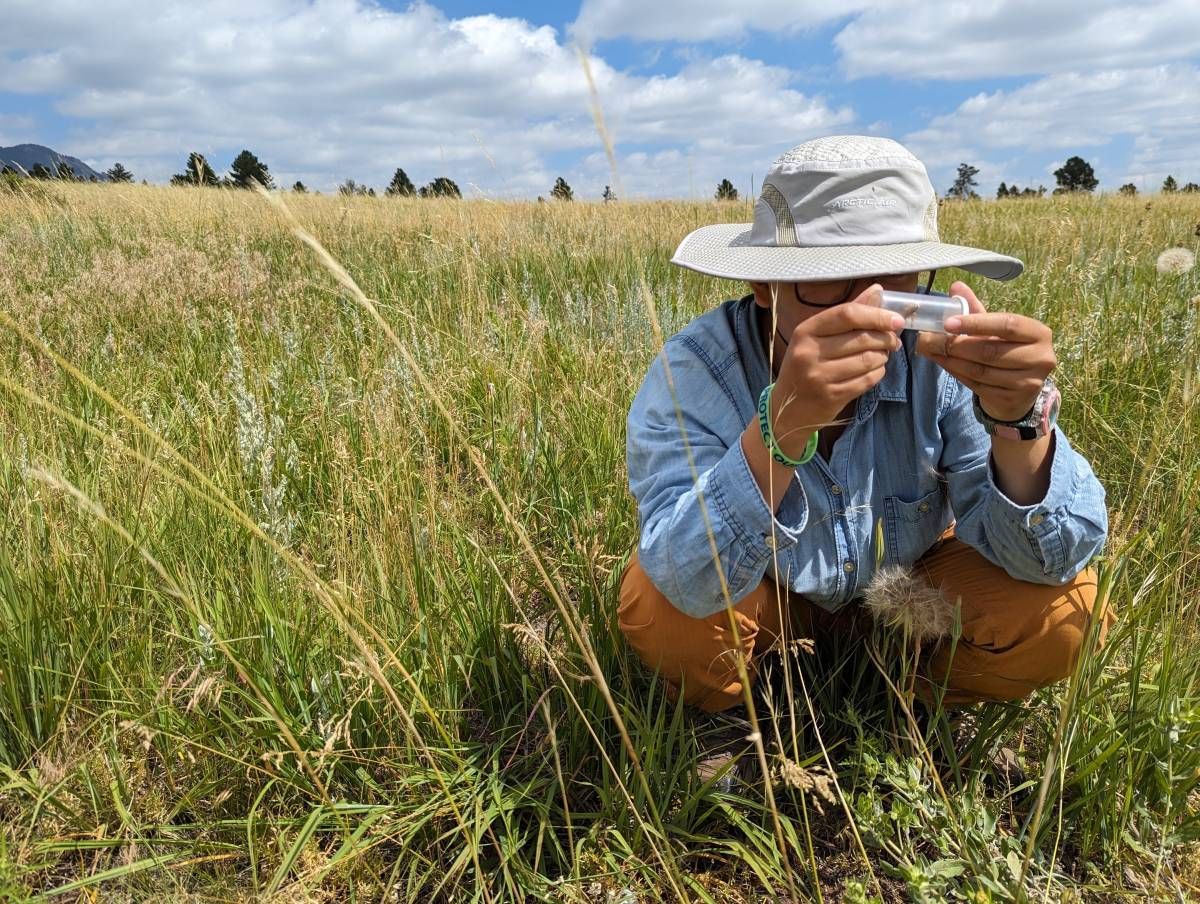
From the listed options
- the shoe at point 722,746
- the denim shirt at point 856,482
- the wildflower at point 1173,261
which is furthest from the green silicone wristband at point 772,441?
the wildflower at point 1173,261

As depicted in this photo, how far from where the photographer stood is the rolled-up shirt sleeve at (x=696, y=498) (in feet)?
3.97

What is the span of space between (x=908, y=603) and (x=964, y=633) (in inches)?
16.7

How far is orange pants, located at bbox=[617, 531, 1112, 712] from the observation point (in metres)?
1.46

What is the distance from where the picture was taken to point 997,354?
112 cm

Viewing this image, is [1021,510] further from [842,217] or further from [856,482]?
[842,217]

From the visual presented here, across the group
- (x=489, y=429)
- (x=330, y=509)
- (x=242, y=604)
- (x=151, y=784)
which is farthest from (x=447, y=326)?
(x=151, y=784)

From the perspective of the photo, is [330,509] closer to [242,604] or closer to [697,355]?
[242,604]

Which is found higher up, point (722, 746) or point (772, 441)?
point (772, 441)

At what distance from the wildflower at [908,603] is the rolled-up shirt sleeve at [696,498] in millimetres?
155

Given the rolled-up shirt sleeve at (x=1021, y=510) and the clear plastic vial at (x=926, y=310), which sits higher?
the clear plastic vial at (x=926, y=310)

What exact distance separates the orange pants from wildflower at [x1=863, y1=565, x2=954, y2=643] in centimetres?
21

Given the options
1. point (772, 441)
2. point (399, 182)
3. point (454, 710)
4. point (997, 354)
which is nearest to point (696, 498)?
point (772, 441)

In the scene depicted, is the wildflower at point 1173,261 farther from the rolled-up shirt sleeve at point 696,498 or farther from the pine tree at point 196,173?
the pine tree at point 196,173

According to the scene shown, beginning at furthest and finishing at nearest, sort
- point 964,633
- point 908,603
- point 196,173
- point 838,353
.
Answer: point 196,173 < point 964,633 < point 908,603 < point 838,353
